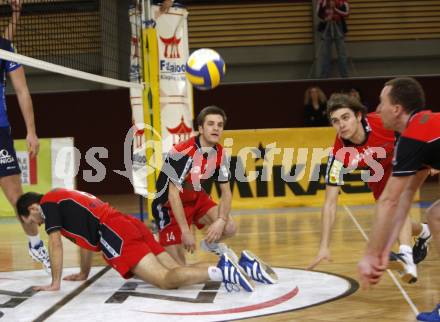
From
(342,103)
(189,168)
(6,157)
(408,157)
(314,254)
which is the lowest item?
(314,254)

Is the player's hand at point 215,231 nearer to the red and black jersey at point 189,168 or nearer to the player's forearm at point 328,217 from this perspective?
the red and black jersey at point 189,168

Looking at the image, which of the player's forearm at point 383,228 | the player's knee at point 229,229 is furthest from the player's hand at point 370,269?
the player's knee at point 229,229

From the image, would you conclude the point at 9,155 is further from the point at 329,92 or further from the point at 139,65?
the point at 329,92

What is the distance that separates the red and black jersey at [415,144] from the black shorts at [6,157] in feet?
12.3

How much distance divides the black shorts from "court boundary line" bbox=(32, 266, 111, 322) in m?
1.09

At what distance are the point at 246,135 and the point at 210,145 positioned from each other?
5.67 m

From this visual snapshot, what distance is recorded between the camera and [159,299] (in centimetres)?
574

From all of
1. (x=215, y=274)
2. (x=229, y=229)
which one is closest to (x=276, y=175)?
(x=229, y=229)

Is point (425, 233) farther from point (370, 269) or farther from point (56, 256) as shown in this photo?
point (370, 269)

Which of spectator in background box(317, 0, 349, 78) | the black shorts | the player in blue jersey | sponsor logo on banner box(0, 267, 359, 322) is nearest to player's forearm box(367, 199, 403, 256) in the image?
sponsor logo on banner box(0, 267, 359, 322)

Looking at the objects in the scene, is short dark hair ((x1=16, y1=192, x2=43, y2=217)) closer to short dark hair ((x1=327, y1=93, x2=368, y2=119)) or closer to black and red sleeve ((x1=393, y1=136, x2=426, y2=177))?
short dark hair ((x1=327, y1=93, x2=368, y2=119))

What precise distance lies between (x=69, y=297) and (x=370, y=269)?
118 inches

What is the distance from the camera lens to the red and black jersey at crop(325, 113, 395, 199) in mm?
5770

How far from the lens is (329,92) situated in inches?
601
